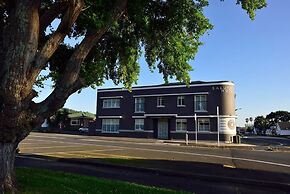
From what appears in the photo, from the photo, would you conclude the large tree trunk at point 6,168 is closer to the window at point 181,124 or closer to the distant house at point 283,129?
the window at point 181,124

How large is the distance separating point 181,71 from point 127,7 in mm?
4610

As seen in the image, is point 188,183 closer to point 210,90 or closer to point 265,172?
point 265,172

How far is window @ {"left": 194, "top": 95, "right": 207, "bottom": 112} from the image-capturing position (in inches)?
1795

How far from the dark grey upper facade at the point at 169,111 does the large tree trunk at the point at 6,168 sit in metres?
35.6

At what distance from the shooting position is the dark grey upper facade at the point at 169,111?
145ft

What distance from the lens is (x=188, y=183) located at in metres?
12.2

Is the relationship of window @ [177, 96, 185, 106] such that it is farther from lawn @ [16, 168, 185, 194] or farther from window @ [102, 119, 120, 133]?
lawn @ [16, 168, 185, 194]

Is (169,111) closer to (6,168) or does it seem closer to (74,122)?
(74,122)

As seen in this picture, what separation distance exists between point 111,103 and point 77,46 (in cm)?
4413

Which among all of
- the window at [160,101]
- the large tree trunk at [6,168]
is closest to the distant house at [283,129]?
the window at [160,101]

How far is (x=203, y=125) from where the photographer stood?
45594 mm

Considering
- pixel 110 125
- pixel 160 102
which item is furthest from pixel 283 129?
pixel 160 102

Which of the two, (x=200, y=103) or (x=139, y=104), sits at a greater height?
(x=139, y=104)

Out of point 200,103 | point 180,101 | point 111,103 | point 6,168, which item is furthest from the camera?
point 111,103
